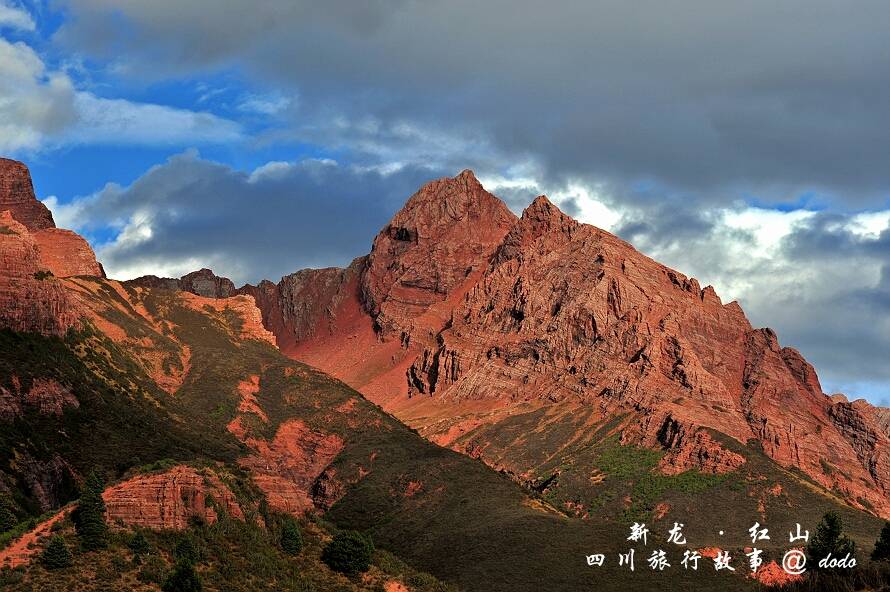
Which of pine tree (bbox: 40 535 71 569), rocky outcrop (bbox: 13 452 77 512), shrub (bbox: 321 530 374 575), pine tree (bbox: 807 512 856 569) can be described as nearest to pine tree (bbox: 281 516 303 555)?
shrub (bbox: 321 530 374 575)

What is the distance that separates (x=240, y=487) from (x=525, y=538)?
166 feet

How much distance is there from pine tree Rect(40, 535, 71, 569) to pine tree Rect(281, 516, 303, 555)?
21241 millimetres

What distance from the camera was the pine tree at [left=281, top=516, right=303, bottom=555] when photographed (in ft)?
331

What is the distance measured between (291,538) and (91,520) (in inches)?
764

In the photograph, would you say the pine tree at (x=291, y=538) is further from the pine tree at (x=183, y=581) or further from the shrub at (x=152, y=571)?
the pine tree at (x=183, y=581)

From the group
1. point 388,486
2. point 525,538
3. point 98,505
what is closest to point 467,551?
point 525,538

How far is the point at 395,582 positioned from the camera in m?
102

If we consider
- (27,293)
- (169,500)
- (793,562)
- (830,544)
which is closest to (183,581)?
(169,500)

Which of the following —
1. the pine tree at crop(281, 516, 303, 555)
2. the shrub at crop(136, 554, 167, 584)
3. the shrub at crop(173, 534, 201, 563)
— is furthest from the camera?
the pine tree at crop(281, 516, 303, 555)

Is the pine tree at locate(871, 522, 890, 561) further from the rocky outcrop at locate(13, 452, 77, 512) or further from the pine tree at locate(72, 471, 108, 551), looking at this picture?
the pine tree at locate(72, 471, 108, 551)

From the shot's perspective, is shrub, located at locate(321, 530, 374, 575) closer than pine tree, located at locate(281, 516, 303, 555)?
Yes

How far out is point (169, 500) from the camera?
308 ft

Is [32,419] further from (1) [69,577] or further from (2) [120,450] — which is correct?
(1) [69,577]

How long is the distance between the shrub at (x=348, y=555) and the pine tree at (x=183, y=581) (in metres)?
16.8
